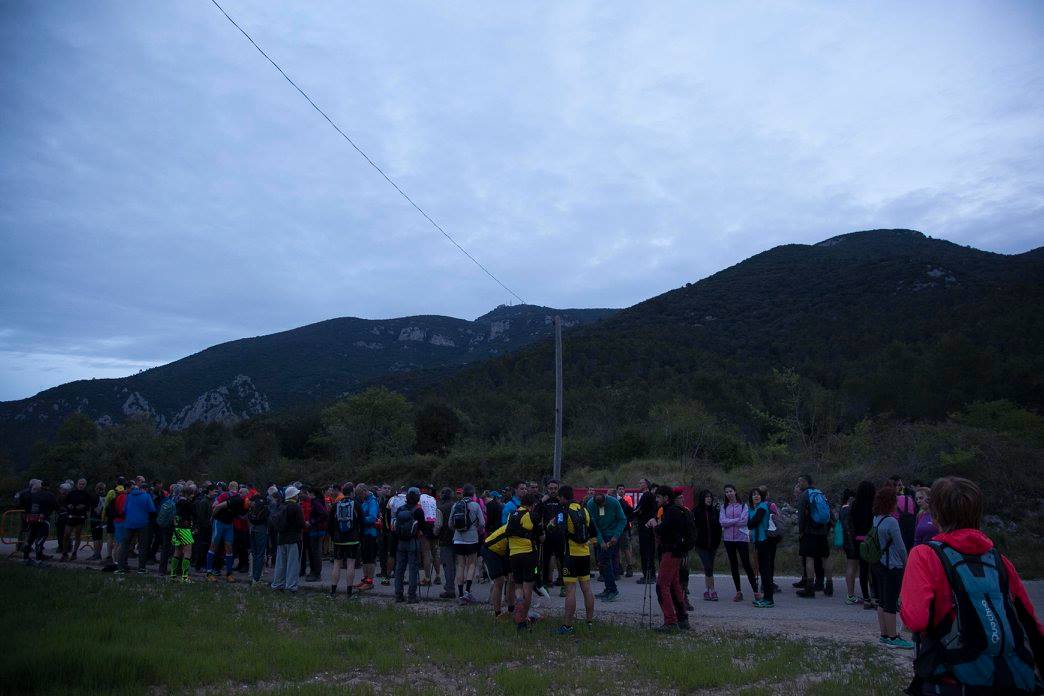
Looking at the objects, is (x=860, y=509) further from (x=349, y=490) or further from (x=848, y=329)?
(x=848, y=329)

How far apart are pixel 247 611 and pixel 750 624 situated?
23.2 ft

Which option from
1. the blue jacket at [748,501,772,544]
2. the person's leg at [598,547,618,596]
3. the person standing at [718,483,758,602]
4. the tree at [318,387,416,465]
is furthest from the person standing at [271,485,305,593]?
the tree at [318,387,416,465]

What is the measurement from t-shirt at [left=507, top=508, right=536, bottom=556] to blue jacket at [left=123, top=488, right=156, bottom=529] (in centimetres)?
900

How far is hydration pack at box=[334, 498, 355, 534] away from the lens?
11.9 m

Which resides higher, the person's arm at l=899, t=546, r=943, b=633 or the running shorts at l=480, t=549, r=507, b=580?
the person's arm at l=899, t=546, r=943, b=633

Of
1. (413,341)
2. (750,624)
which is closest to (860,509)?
(750,624)

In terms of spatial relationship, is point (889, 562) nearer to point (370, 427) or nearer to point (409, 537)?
point (409, 537)

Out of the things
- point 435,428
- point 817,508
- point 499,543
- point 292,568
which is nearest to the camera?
point 499,543

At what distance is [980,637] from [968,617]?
9 cm

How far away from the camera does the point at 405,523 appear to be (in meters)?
11.3

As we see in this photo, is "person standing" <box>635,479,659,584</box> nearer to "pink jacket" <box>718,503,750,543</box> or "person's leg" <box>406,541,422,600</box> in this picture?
"pink jacket" <box>718,503,750,543</box>

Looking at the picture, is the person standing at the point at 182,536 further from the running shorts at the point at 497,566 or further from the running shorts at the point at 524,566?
the running shorts at the point at 524,566

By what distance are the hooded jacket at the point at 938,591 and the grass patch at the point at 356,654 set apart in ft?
11.0

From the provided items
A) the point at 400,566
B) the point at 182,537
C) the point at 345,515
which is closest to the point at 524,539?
the point at 400,566
